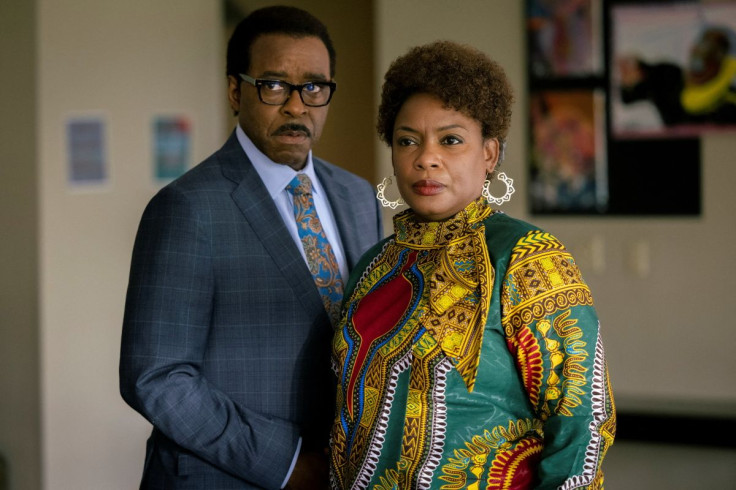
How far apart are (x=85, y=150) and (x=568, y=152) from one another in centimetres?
241

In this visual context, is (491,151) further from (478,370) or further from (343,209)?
(343,209)

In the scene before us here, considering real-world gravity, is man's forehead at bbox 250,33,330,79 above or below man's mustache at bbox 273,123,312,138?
above

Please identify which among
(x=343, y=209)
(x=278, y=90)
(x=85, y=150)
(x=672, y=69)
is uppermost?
(x=672, y=69)

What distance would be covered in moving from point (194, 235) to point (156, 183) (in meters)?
2.70

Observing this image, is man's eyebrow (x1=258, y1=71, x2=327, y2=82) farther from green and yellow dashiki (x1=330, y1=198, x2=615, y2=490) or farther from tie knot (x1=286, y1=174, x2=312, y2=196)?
green and yellow dashiki (x1=330, y1=198, x2=615, y2=490)

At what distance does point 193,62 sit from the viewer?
4414 millimetres

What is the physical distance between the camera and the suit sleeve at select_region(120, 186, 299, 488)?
5.33 ft

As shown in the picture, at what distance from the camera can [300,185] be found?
193 centimetres

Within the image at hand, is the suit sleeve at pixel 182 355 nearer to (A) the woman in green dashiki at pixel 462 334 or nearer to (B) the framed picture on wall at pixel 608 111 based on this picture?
(A) the woman in green dashiki at pixel 462 334

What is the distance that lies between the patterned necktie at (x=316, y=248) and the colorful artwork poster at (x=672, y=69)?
2.45 m

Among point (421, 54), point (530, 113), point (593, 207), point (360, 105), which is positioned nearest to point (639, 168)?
point (593, 207)

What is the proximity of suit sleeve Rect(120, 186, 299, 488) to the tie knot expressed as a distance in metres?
0.28

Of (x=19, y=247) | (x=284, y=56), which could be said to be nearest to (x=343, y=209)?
(x=284, y=56)

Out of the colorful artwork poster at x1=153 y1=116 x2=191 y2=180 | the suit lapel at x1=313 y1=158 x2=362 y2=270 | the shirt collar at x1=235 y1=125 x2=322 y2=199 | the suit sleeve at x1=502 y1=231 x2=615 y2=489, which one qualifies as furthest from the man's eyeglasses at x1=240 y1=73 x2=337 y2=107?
the colorful artwork poster at x1=153 y1=116 x2=191 y2=180
